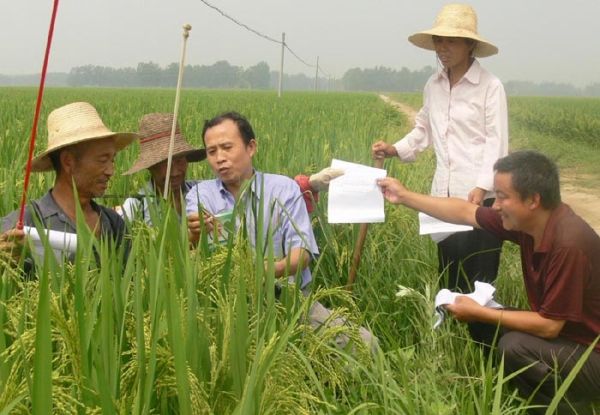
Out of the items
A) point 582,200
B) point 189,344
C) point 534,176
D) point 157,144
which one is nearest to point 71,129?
point 157,144

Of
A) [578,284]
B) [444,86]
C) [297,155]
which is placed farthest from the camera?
[297,155]

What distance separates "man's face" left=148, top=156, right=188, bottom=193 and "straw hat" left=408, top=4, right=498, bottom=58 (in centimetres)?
108

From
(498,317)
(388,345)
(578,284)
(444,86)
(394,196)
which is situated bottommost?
(388,345)

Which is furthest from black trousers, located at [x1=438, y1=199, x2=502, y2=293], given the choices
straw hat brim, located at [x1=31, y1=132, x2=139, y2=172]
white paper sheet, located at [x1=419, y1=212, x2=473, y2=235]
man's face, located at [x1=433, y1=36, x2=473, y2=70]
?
straw hat brim, located at [x1=31, y1=132, x2=139, y2=172]

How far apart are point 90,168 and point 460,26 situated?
154 cm

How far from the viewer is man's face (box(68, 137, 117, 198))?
2312 millimetres

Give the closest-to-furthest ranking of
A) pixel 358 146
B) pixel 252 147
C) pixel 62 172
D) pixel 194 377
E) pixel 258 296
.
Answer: pixel 194 377 → pixel 258 296 → pixel 62 172 → pixel 252 147 → pixel 358 146

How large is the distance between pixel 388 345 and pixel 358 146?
3242mm

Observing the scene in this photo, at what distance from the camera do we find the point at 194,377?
4.18ft

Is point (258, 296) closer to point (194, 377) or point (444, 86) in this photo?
point (194, 377)

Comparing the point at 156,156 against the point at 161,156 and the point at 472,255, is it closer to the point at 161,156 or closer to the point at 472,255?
the point at 161,156

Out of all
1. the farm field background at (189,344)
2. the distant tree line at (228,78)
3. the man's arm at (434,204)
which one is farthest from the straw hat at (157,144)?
the distant tree line at (228,78)

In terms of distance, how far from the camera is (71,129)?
7.55 ft

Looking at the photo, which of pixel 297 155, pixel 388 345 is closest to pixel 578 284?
pixel 388 345
